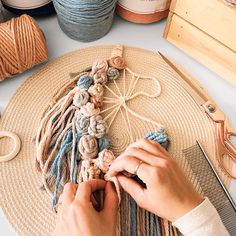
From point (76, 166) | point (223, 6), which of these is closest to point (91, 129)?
point (76, 166)

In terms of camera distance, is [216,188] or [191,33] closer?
[216,188]

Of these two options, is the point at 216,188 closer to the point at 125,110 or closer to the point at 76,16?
the point at 125,110

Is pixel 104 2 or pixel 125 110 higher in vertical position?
pixel 104 2

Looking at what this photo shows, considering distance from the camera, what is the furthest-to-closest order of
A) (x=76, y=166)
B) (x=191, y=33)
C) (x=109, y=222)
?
1. (x=191, y=33)
2. (x=76, y=166)
3. (x=109, y=222)

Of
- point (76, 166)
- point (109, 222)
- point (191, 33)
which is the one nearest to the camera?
point (109, 222)

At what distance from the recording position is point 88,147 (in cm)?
50

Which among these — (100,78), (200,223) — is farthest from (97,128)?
(200,223)

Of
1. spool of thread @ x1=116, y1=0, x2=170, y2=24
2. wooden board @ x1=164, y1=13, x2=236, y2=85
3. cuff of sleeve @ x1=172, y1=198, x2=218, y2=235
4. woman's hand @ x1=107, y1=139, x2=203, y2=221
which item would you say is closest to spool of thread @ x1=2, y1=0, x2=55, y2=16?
spool of thread @ x1=116, y1=0, x2=170, y2=24

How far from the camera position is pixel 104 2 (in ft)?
1.94

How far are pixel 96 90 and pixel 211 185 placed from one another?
0.24 metres

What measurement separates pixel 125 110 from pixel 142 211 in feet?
0.59

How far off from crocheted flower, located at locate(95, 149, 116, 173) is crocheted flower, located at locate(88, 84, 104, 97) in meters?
0.11

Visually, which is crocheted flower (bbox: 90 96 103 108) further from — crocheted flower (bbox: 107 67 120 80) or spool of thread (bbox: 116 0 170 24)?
spool of thread (bbox: 116 0 170 24)

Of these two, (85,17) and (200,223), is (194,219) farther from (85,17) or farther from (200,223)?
(85,17)
